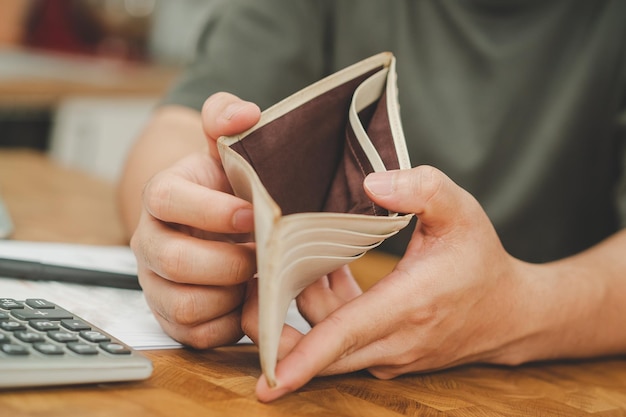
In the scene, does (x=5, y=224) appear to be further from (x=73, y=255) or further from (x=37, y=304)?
(x=37, y=304)

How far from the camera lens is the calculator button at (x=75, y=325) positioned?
49cm

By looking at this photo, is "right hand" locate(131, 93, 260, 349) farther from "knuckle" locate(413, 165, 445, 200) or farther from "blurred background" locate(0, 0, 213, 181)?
"blurred background" locate(0, 0, 213, 181)

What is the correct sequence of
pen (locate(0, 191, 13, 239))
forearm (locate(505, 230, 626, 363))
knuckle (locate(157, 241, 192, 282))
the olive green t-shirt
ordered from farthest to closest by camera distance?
the olive green t-shirt → pen (locate(0, 191, 13, 239)) → forearm (locate(505, 230, 626, 363)) → knuckle (locate(157, 241, 192, 282))

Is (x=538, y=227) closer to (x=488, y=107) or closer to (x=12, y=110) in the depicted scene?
(x=488, y=107)

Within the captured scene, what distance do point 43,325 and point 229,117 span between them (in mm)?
181

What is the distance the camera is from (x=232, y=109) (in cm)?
54

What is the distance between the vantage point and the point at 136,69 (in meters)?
2.83

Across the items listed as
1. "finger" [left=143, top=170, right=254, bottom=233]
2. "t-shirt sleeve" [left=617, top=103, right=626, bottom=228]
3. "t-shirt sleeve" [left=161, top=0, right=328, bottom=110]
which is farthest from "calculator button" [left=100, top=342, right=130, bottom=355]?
"t-shirt sleeve" [left=617, top=103, right=626, bottom=228]

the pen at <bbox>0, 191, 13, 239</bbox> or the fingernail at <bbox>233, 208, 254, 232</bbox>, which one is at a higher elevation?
the fingernail at <bbox>233, 208, 254, 232</bbox>

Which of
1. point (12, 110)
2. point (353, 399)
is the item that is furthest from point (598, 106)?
point (12, 110)

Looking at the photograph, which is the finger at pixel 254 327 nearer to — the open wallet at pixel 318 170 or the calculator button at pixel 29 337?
the open wallet at pixel 318 170

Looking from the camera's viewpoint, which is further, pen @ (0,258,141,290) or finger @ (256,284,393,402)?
pen @ (0,258,141,290)

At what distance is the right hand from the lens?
20.7 inches

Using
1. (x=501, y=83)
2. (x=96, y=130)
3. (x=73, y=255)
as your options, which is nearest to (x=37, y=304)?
(x=73, y=255)
